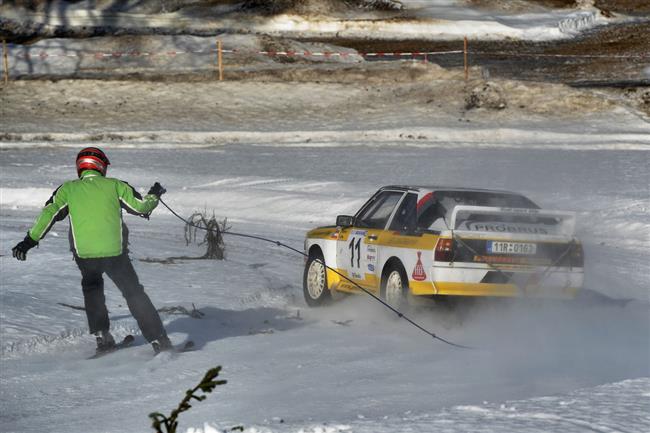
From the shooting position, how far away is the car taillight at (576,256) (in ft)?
37.8

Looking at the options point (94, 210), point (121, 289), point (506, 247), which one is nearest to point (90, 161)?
point (94, 210)

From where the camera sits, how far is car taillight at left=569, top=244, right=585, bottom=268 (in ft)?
37.8

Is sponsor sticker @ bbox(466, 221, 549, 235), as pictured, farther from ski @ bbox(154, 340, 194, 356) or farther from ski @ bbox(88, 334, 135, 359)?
ski @ bbox(88, 334, 135, 359)

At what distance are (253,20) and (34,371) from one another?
52.8 m

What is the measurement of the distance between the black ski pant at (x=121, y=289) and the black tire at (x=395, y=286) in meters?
2.46

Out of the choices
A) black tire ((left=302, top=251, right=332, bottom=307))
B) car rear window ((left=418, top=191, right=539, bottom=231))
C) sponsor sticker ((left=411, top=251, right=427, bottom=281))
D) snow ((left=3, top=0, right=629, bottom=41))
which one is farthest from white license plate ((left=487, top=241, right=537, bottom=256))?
snow ((left=3, top=0, right=629, bottom=41))

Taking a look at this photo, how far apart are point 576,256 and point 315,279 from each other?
325cm

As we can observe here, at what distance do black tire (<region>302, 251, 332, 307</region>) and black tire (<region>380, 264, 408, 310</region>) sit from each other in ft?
3.99

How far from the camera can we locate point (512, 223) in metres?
11.4

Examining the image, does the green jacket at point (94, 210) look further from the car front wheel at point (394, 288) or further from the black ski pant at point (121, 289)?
the car front wheel at point (394, 288)

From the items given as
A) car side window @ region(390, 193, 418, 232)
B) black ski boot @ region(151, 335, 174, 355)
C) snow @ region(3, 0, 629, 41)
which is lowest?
black ski boot @ region(151, 335, 174, 355)

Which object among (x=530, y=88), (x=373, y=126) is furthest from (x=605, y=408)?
(x=530, y=88)

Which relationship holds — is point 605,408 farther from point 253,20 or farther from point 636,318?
point 253,20

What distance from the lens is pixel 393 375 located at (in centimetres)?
938
